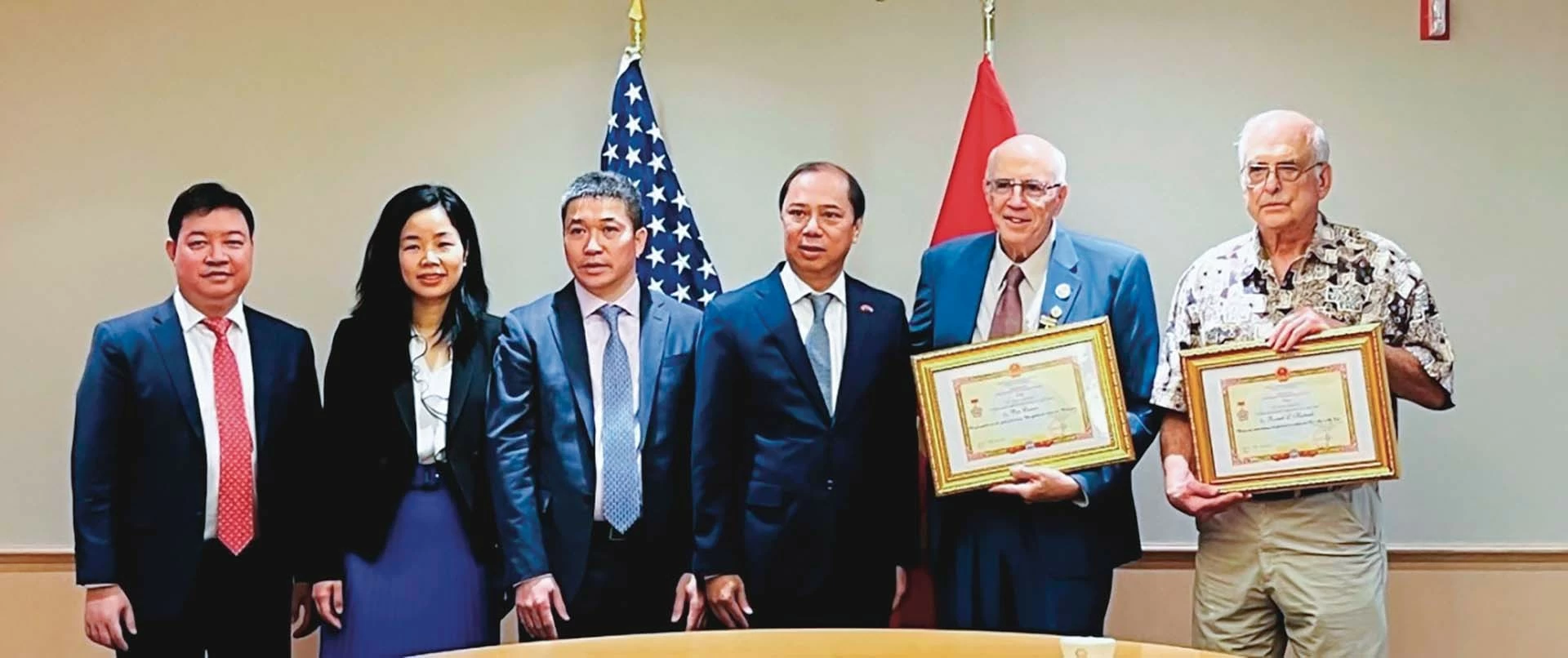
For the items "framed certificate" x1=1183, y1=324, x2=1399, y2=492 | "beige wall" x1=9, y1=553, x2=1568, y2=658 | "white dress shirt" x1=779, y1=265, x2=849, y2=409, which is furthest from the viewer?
"beige wall" x1=9, y1=553, x2=1568, y2=658

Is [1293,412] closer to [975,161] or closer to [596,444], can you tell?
[975,161]

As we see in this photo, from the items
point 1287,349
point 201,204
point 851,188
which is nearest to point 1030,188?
point 851,188

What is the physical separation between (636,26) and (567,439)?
4.80 feet

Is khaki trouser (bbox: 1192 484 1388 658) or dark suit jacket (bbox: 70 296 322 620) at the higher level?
dark suit jacket (bbox: 70 296 322 620)

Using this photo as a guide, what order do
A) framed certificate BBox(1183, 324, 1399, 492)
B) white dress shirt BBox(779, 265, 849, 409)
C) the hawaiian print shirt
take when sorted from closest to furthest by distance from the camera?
framed certificate BBox(1183, 324, 1399, 492) → the hawaiian print shirt → white dress shirt BBox(779, 265, 849, 409)

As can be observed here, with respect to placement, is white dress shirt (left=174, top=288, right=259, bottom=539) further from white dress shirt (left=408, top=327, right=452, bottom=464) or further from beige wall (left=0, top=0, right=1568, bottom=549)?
beige wall (left=0, top=0, right=1568, bottom=549)

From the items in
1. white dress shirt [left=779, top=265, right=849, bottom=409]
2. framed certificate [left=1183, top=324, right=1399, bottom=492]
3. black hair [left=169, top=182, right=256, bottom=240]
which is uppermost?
black hair [left=169, top=182, right=256, bottom=240]

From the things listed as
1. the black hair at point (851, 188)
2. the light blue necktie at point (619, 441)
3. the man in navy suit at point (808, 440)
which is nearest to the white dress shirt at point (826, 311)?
the man in navy suit at point (808, 440)

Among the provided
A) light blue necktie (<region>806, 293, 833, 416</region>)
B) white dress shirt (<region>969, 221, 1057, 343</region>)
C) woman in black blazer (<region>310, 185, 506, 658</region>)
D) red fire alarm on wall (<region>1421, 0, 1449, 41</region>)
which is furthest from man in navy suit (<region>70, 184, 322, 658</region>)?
red fire alarm on wall (<region>1421, 0, 1449, 41</region>)

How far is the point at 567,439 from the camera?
313cm

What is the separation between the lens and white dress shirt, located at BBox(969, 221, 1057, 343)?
3.19 metres

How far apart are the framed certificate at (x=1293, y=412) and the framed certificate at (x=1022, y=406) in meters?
0.19

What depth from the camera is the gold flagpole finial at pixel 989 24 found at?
407 cm

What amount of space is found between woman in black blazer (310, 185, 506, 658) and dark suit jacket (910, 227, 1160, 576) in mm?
1049
